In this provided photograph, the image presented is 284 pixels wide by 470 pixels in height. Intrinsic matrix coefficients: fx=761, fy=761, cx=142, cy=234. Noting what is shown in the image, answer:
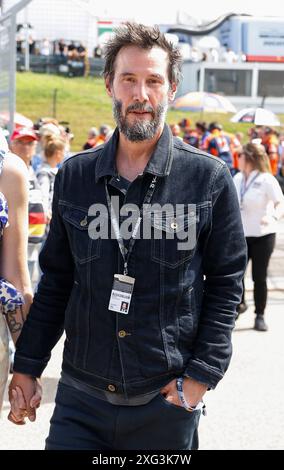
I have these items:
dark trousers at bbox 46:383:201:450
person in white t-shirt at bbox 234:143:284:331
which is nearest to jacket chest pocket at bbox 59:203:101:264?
dark trousers at bbox 46:383:201:450

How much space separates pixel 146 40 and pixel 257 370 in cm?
393

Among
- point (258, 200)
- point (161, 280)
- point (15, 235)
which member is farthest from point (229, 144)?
point (161, 280)

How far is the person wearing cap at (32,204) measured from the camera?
631cm

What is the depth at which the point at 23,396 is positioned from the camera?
9.13 feet

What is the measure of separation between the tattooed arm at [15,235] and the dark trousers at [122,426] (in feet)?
1.39

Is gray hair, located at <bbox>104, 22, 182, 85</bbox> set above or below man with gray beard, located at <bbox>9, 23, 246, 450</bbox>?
above

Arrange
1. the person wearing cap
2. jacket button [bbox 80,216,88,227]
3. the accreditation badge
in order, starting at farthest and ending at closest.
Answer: the person wearing cap < jacket button [bbox 80,216,88,227] < the accreditation badge

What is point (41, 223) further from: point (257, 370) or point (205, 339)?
point (205, 339)

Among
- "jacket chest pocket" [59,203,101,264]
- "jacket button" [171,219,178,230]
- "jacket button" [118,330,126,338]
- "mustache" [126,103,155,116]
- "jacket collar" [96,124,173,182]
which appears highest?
"mustache" [126,103,155,116]

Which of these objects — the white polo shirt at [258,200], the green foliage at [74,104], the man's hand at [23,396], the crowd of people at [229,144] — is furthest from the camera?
the green foliage at [74,104]

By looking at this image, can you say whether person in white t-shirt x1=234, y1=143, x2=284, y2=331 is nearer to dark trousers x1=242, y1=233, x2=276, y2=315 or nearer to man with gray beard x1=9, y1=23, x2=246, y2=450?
dark trousers x1=242, y1=233, x2=276, y2=315

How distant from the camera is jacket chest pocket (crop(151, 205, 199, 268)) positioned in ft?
8.37

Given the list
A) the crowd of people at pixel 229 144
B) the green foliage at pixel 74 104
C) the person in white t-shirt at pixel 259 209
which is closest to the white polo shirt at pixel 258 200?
the person in white t-shirt at pixel 259 209

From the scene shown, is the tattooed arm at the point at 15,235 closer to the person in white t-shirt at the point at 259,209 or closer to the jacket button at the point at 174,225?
the jacket button at the point at 174,225
